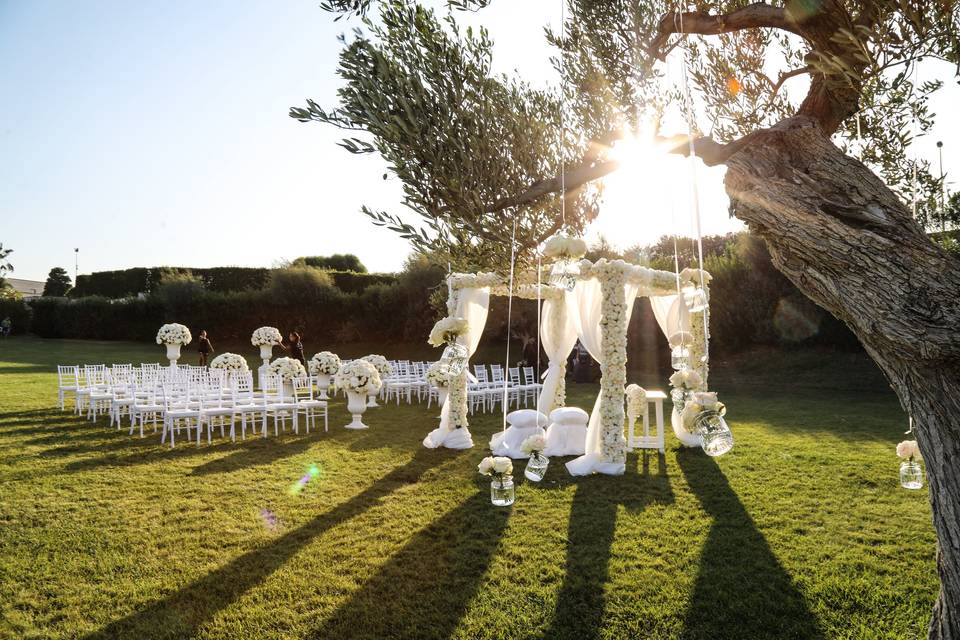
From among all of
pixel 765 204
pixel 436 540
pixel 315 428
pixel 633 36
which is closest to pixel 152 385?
pixel 315 428

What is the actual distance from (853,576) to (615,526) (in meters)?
1.96

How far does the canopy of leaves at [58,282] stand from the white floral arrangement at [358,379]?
4797 centimetres

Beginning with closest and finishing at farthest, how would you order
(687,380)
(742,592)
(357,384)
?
1. (687,380)
2. (742,592)
3. (357,384)

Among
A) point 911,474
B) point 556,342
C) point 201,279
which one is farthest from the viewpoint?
point 201,279

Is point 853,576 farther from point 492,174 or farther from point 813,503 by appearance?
point 492,174

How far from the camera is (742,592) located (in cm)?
430

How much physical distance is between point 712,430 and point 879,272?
81cm

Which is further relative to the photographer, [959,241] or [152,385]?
[152,385]

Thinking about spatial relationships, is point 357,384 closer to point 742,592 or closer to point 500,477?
point 742,592

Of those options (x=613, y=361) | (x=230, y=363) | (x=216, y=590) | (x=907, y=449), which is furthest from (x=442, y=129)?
(x=230, y=363)

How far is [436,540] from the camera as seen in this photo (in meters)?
5.43

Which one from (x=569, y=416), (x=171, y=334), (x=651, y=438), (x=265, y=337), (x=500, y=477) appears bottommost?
(x=651, y=438)

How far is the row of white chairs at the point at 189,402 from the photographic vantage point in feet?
31.3

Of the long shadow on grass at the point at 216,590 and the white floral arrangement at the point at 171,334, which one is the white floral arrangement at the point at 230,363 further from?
the long shadow on grass at the point at 216,590
